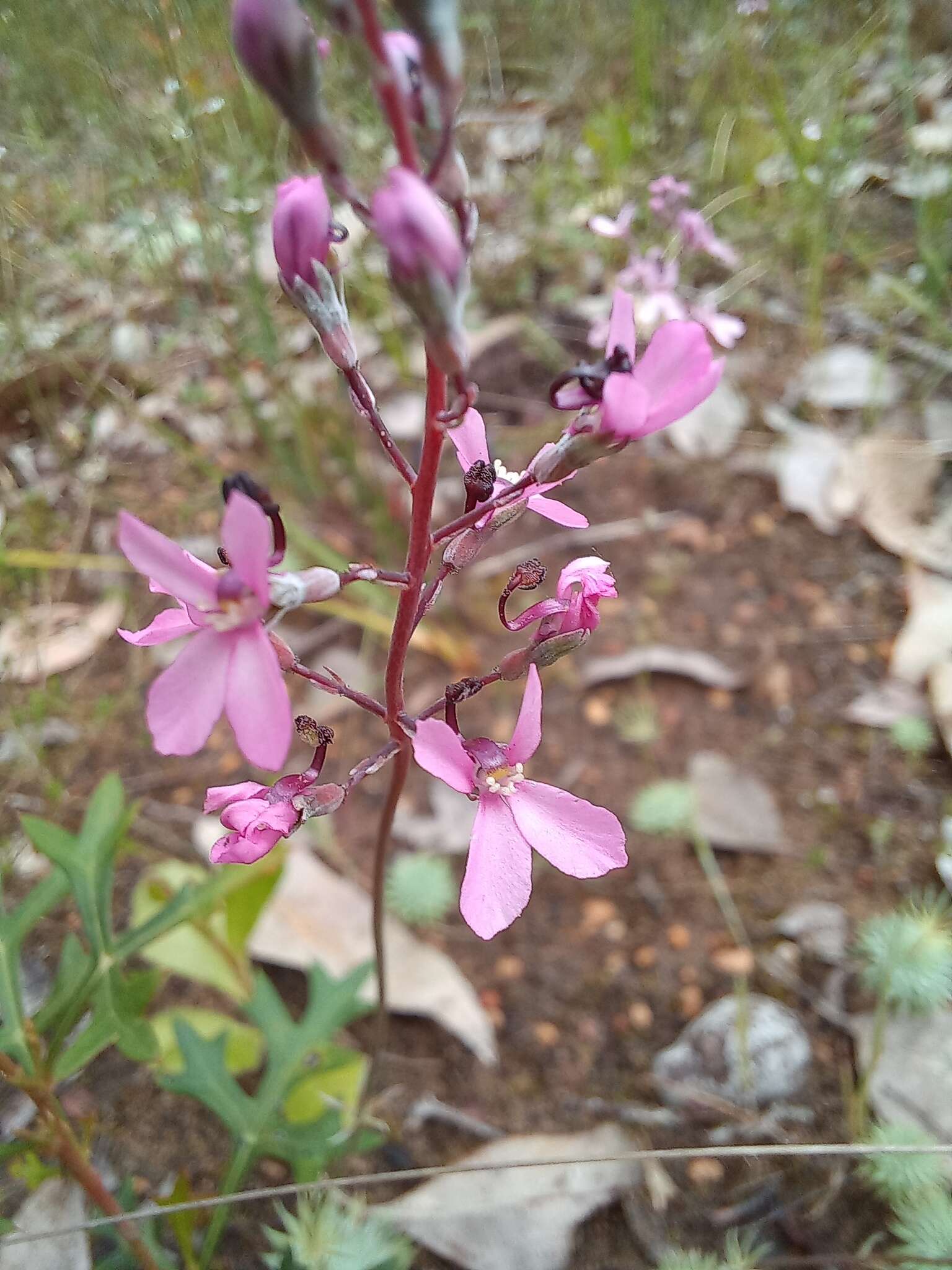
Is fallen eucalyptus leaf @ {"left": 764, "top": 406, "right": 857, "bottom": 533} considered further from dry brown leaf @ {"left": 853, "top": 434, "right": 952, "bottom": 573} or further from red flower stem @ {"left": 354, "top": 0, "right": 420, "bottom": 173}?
red flower stem @ {"left": 354, "top": 0, "right": 420, "bottom": 173}

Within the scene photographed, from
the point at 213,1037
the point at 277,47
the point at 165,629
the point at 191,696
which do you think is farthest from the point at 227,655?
the point at 213,1037

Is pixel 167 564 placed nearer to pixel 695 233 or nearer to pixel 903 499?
pixel 695 233

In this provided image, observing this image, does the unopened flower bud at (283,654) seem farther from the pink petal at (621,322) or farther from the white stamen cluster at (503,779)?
the pink petal at (621,322)

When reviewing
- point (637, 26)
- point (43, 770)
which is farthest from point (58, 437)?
point (637, 26)

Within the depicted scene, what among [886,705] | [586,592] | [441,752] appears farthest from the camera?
[886,705]

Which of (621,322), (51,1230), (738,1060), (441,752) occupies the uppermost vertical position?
(621,322)
